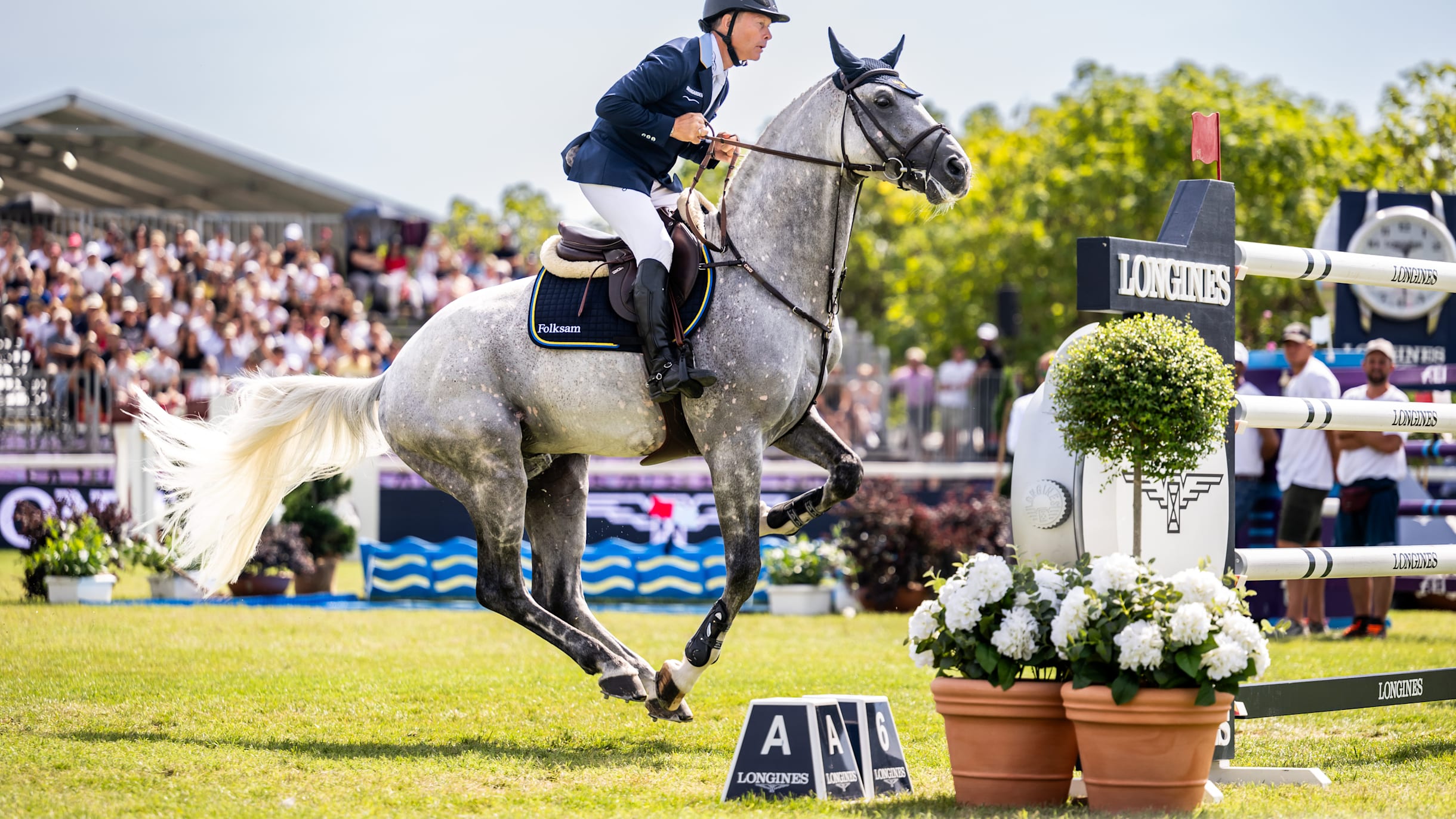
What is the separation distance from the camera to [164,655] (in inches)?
339

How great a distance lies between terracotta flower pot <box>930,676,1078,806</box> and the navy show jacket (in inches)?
106

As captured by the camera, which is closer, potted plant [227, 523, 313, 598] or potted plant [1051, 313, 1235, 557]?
potted plant [1051, 313, 1235, 557]

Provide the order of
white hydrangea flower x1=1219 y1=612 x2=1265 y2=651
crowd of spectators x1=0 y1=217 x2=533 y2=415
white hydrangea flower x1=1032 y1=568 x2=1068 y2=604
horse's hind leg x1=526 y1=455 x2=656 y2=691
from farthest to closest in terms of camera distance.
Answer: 1. crowd of spectators x1=0 y1=217 x2=533 y2=415
2. horse's hind leg x1=526 y1=455 x2=656 y2=691
3. white hydrangea flower x1=1032 y1=568 x2=1068 y2=604
4. white hydrangea flower x1=1219 y1=612 x2=1265 y2=651

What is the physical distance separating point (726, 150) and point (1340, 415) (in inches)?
109

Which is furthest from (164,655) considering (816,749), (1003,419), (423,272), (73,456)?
(423,272)

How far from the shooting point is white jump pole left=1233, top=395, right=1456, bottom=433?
218 inches

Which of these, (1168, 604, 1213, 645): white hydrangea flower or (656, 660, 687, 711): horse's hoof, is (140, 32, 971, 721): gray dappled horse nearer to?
(656, 660, 687, 711): horse's hoof

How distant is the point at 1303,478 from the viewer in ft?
36.2

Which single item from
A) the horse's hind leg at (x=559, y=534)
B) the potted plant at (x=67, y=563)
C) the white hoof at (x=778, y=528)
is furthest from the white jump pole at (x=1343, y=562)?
the potted plant at (x=67, y=563)

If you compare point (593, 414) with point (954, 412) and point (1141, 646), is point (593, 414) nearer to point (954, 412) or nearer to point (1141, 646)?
point (1141, 646)

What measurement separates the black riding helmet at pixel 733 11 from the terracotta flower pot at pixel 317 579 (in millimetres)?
9132

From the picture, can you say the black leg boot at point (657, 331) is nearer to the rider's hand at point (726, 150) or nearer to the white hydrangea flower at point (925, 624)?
the rider's hand at point (726, 150)

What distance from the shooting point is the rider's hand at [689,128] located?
6070 millimetres

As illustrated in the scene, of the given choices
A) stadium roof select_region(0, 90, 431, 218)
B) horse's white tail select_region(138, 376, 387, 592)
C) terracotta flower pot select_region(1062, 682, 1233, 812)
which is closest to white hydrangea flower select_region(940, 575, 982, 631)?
terracotta flower pot select_region(1062, 682, 1233, 812)
